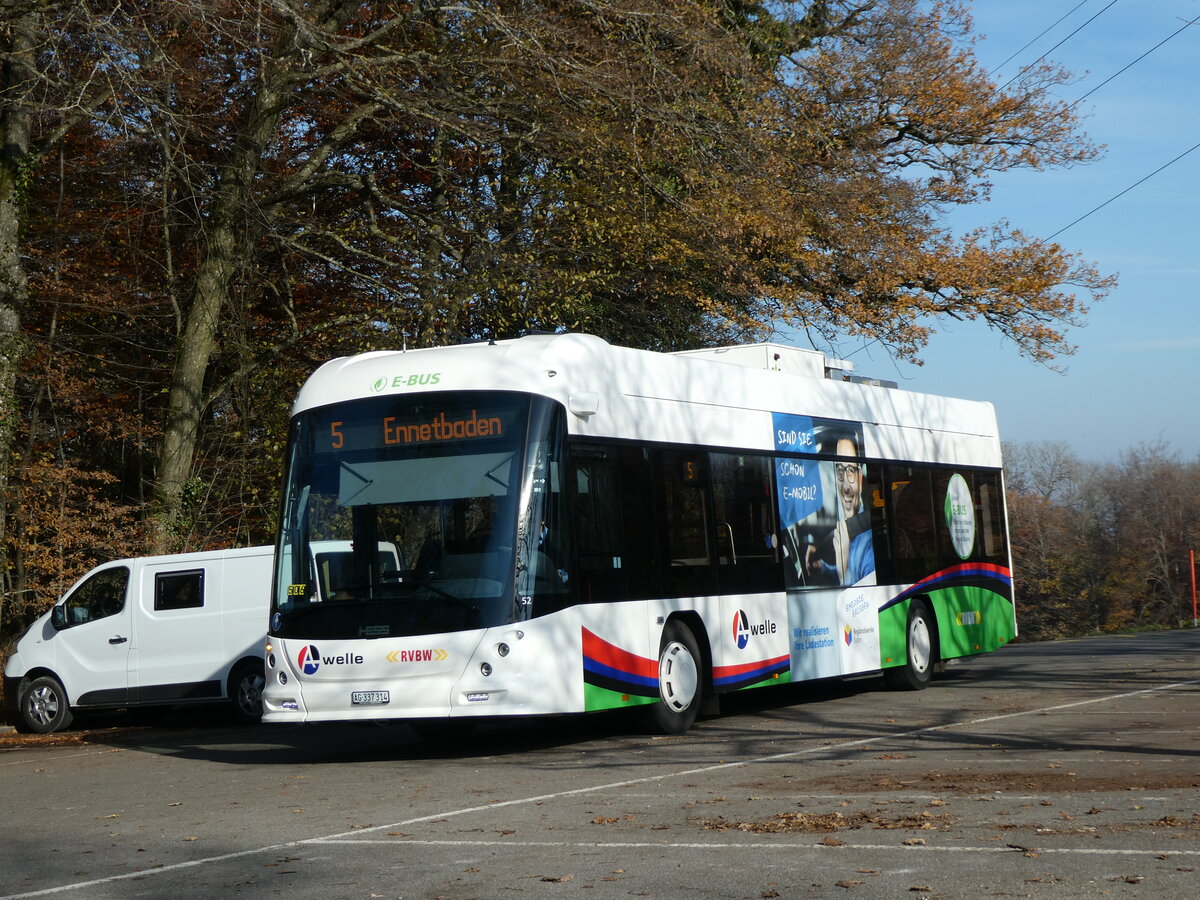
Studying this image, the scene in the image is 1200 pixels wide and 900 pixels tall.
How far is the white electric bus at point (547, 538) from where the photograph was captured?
1173 cm

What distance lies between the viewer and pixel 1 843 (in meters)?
8.77

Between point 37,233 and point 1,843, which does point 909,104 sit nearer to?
point 37,233

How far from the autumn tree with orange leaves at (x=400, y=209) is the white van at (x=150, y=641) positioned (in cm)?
320

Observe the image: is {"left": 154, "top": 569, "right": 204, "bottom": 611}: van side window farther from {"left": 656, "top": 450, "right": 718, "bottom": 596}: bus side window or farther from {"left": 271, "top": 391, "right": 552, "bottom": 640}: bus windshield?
{"left": 656, "top": 450, "right": 718, "bottom": 596}: bus side window

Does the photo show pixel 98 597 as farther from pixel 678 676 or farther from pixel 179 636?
pixel 678 676

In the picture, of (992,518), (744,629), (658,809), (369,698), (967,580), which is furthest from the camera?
(992,518)

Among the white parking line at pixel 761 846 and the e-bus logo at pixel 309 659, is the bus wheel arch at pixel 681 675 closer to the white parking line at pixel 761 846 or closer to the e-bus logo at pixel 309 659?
the e-bus logo at pixel 309 659

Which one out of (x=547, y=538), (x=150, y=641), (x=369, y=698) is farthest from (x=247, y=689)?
(x=547, y=538)

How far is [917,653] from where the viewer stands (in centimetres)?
1767

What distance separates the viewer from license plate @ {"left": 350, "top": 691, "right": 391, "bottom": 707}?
11828 mm

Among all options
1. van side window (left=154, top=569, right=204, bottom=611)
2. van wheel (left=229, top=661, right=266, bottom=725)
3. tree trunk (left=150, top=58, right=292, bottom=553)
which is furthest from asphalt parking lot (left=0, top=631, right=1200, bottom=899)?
tree trunk (left=150, top=58, right=292, bottom=553)

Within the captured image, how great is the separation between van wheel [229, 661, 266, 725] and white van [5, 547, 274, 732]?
1cm

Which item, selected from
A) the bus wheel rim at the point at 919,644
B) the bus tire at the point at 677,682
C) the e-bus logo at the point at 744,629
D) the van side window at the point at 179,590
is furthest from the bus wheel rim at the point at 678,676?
the van side window at the point at 179,590

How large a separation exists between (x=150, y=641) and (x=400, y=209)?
24.9ft
